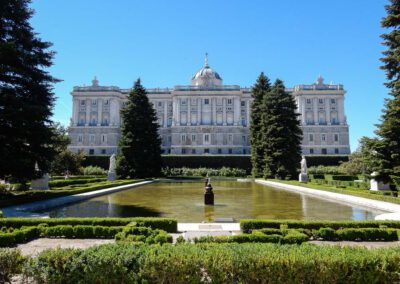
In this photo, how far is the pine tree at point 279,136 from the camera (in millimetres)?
35719

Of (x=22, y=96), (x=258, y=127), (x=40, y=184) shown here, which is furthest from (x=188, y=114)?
(x=22, y=96)

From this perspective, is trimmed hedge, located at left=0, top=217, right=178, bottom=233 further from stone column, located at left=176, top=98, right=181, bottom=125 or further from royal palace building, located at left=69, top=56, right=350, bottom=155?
stone column, located at left=176, top=98, right=181, bottom=125

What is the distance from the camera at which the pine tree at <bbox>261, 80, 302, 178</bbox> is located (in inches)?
1406

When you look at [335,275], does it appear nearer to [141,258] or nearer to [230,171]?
[141,258]

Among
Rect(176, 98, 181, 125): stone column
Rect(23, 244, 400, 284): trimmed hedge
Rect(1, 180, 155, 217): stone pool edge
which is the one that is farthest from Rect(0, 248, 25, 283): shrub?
Rect(176, 98, 181, 125): stone column

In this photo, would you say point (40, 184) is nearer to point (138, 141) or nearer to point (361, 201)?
point (361, 201)

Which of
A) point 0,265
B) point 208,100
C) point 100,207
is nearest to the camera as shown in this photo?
point 0,265

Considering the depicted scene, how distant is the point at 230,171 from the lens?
1833 inches

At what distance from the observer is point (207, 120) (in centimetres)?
7769

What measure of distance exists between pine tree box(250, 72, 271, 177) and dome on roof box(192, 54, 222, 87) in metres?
37.9

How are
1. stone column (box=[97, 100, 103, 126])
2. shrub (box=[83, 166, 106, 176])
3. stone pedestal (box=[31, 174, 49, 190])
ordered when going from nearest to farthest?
stone pedestal (box=[31, 174, 49, 190])
shrub (box=[83, 166, 106, 176])
stone column (box=[97, 100, 103, 126])

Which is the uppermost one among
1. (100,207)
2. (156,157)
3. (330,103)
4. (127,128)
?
(330,103)

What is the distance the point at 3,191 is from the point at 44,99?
5.23 m

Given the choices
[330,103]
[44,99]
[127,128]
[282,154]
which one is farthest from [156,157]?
[330,103]
